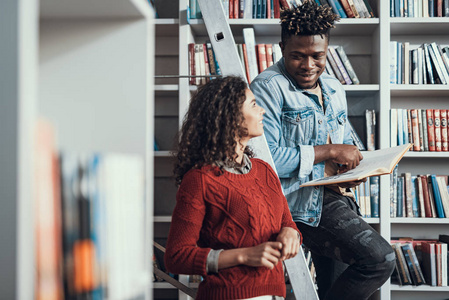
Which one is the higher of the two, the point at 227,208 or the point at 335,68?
the point at 335,68

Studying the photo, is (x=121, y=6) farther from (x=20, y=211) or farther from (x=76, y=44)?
(x=20, y=211)

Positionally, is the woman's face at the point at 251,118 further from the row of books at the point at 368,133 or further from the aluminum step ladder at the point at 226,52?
the row of books at the point at 368,133

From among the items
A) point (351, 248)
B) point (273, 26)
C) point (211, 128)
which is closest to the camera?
point (211, 128)

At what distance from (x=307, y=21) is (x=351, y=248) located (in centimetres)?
78

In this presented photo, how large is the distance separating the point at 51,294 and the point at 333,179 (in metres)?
1.06

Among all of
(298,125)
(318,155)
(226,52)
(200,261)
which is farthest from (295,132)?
(200,261)

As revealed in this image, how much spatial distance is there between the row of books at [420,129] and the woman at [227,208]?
137 centimetres

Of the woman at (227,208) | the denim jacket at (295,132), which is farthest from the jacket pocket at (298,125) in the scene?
the woman at (227,208)

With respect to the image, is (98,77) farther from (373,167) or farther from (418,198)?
(418,198)

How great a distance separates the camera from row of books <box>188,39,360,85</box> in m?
2.49

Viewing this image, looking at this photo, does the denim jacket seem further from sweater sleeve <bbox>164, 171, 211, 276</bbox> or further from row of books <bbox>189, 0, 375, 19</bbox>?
row of books <bbox>189, 0, 375, 19</bbox>

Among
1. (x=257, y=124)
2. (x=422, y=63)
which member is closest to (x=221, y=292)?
(x=257, y=124)

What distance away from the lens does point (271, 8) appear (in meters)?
2.52

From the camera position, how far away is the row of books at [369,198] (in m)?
2.46
